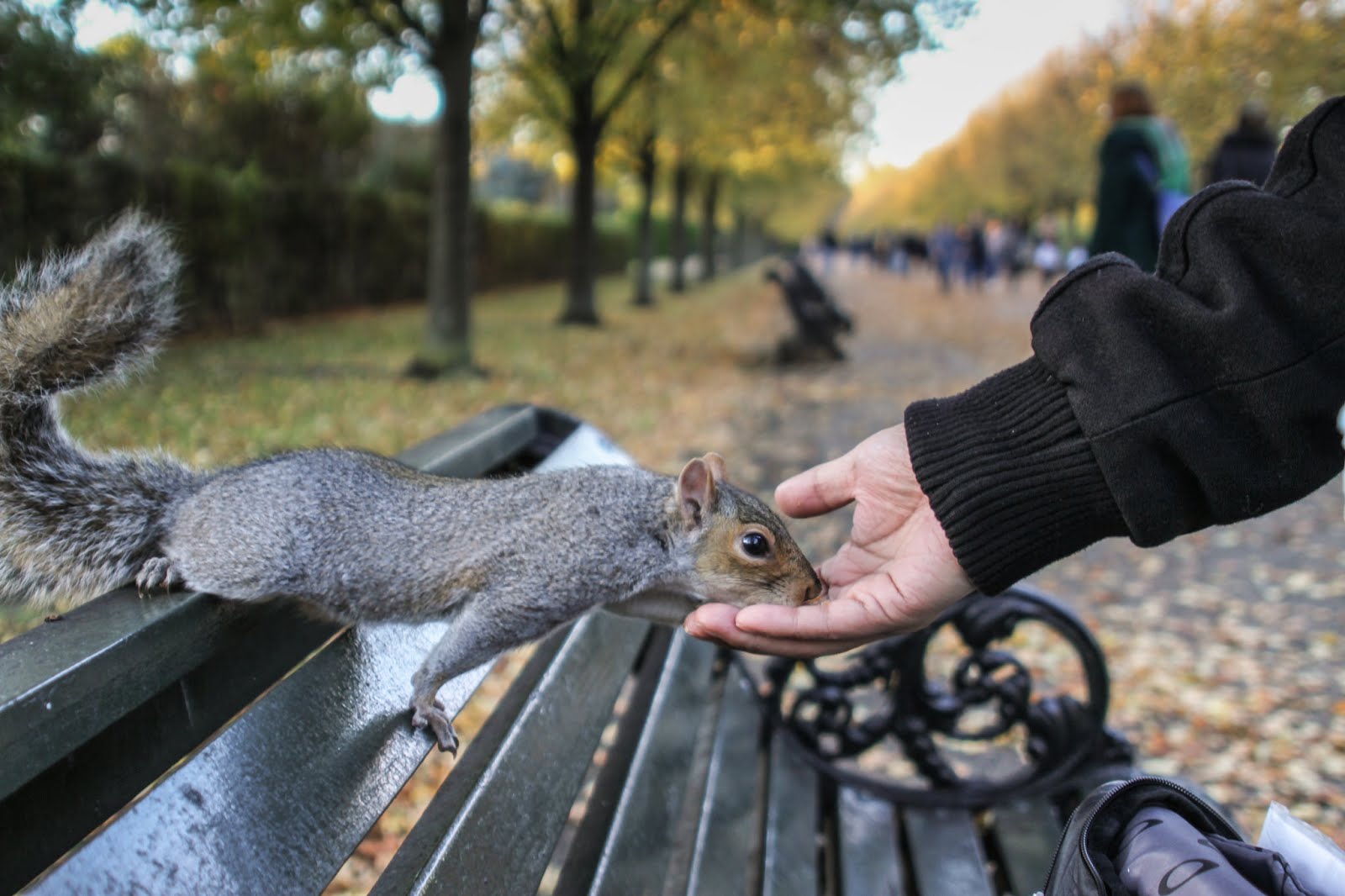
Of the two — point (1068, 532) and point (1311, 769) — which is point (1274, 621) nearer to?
point (1311, 769)

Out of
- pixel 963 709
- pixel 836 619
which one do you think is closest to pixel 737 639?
pixel 836 619

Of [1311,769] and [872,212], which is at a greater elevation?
[872,212]

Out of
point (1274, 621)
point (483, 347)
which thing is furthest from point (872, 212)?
point (1274, 621)

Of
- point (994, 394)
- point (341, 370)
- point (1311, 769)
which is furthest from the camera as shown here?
point (341, 370)

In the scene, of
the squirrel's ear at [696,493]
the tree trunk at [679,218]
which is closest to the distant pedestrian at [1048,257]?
the tree trunk at [679,218]

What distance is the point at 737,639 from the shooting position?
65.0 inches

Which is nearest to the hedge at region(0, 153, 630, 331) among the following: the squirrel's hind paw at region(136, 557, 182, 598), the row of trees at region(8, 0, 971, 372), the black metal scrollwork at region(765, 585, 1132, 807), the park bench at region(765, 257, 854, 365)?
the row of trees at region(8, 0, 971, 372)

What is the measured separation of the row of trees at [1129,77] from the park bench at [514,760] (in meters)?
3.17

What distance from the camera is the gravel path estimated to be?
123 inches

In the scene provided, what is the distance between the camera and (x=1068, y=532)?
1.54m

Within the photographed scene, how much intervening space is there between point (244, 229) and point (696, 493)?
1066 cm

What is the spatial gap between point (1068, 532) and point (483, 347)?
1085cm

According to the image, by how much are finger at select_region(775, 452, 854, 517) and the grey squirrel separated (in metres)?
0.07

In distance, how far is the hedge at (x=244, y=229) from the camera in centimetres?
812
